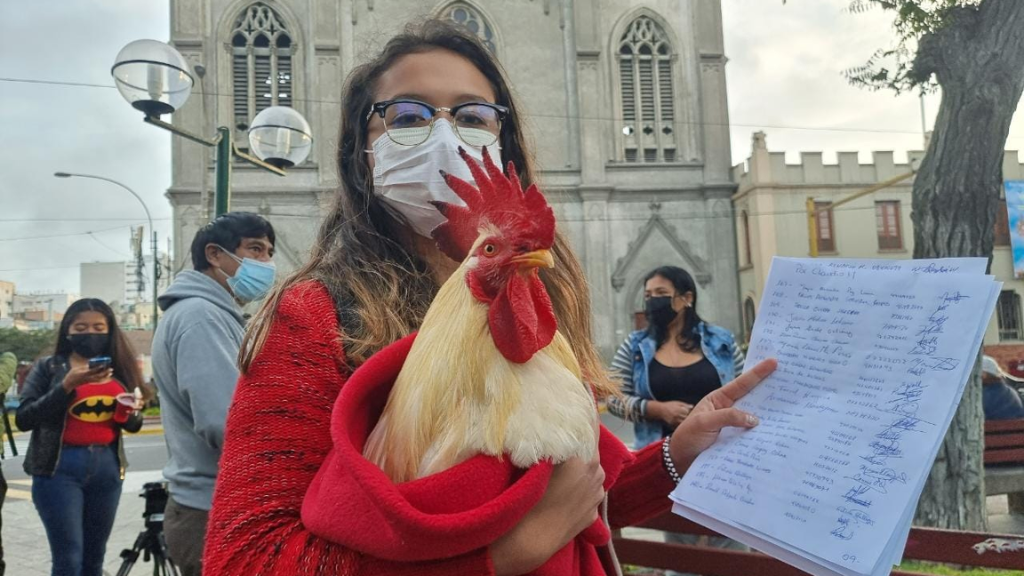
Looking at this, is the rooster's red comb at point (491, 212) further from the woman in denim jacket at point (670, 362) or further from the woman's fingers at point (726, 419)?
the woman in denim jacket at point (670, 362)

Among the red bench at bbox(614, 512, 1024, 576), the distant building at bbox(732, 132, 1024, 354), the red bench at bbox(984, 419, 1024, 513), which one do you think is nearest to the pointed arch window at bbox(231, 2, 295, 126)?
the distant building at bbox(732, 132, 1024, 354)

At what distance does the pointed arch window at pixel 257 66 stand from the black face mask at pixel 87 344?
17.5 meters

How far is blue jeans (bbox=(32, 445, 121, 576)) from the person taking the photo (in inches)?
146

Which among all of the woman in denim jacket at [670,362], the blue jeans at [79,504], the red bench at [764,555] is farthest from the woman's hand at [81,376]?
the red bench at [764,555]

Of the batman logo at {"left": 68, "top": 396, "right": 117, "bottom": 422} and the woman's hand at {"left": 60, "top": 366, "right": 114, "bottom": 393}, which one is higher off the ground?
the woman's hand at {"left": 60, "top": 366, "right": 114, "bottom": 393}

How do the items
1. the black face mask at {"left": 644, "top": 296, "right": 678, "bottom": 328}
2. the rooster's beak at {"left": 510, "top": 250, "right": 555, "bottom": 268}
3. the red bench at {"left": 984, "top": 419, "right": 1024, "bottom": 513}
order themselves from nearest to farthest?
the rooster's beak at {"left": 510, "top": 250, "right": 555, "bottom": 268} < the black face mask at {"left": 644, "top": 296, "right": 678, "bottom": 328} < the red bench at {"left": 984, "top": 419, "right": 1024, "bottom": 513}

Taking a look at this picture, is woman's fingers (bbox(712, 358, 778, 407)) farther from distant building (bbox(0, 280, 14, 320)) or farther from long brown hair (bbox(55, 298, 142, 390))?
distant building (bbox(0, 280, 14, 320))

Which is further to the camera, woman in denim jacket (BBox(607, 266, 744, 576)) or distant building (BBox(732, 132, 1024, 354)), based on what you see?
distant building (BBox(732, 132, 1024, 354))

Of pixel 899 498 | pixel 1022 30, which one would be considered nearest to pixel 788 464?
pixel 899 498

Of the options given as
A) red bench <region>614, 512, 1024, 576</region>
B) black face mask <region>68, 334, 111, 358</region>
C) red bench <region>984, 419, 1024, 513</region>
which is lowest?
red bench <region>984, 419, 1024, 513</region>

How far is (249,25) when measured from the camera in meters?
20.3

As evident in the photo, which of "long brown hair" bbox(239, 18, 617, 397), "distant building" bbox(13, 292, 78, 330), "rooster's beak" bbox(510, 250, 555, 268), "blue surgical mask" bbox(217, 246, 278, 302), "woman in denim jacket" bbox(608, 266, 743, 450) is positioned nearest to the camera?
"rooster's beak" bbox(510, 250, 555, 268)

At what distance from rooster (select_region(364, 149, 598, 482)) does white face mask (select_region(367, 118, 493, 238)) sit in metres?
0.30

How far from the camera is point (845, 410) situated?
1435 millimetres
